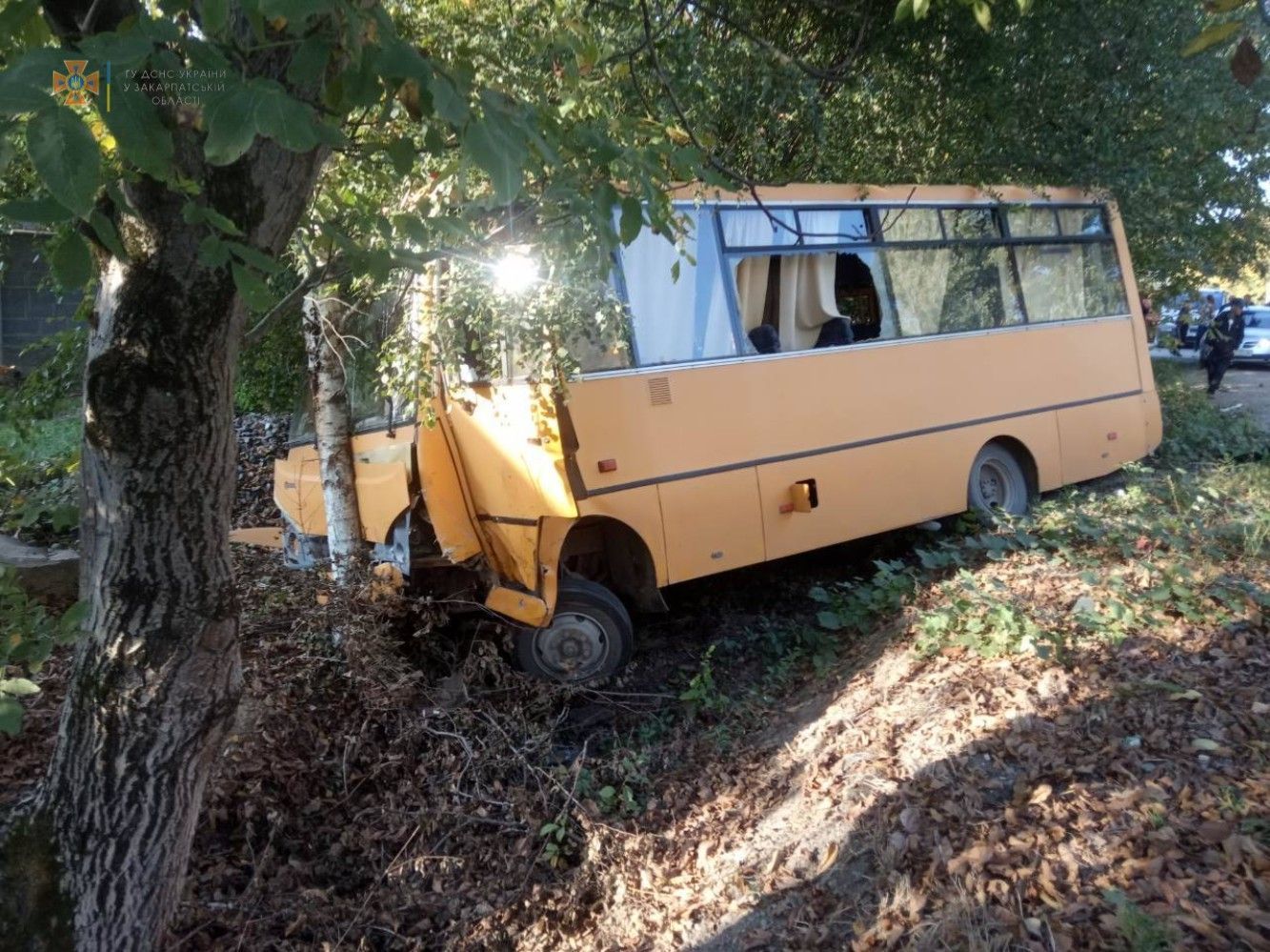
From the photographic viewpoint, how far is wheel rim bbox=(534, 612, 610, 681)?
6770 millimetres


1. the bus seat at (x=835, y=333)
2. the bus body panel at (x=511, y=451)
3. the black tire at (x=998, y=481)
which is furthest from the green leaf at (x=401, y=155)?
the black tire at (x=998, y=481)

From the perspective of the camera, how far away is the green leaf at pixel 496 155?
246 centimetres

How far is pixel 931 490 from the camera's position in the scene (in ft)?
27.6

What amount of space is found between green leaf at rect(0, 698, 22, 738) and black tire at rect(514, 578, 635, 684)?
392cm

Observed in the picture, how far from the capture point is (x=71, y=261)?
2.48m

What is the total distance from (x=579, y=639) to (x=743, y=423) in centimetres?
175

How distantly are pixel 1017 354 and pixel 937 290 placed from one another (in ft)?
3.32

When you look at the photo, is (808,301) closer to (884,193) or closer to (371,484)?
(884,193)

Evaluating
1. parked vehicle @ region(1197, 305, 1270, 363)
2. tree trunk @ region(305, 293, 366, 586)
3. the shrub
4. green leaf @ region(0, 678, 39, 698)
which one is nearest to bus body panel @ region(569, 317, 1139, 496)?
tree trunk @ region(305, 293, 366, 586)

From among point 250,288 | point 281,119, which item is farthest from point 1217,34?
point 250,288

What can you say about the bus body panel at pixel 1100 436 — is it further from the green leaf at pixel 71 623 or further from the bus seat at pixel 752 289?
the green leaf at pixel 71 623

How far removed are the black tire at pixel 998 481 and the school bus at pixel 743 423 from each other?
3 centimetres

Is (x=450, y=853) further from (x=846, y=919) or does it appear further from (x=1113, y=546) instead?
(x=1113, y=546)

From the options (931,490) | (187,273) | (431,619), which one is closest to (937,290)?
(931,490)
